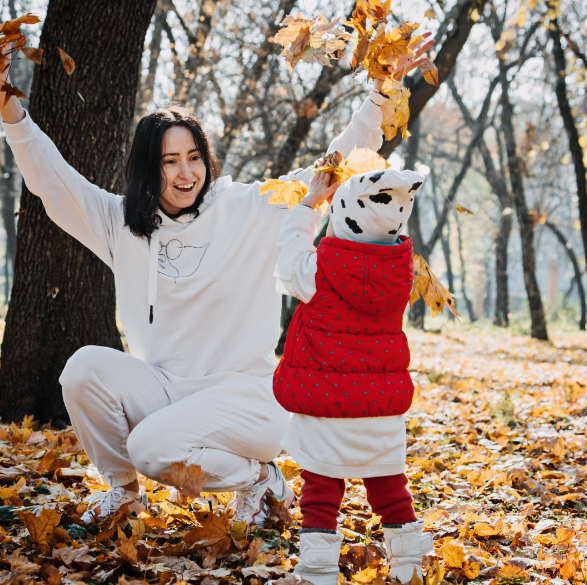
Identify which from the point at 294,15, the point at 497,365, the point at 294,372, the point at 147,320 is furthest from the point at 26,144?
the point at 497,365

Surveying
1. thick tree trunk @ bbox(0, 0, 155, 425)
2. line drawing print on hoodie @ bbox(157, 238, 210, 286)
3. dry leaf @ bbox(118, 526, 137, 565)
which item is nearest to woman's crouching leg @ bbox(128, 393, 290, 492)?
dry leaf @ bbox(118, 526, 137, 565)

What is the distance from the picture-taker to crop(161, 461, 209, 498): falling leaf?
2.21 metres

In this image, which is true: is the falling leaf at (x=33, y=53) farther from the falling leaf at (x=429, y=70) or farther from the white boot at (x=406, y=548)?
the white boot at (x=406, y=548)

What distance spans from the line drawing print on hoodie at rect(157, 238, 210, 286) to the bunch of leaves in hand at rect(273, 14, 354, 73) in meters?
0.88

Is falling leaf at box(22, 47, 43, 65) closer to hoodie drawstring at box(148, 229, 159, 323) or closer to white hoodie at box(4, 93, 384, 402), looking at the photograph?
white hoodie at box(4, 93, 384, 402)

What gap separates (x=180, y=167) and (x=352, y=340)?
1.18m

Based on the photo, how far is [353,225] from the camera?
6.38 ft

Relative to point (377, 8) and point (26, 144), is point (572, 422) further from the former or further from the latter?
point (26, 144)

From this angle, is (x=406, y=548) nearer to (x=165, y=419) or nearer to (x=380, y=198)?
(x=165, y=419)

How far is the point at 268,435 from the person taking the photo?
2.43 meters

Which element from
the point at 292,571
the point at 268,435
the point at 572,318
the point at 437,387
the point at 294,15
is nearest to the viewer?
the point at 292,571

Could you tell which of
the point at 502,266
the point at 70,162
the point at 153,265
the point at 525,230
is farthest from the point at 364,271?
the point at 502,266

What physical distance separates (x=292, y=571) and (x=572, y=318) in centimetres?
2592

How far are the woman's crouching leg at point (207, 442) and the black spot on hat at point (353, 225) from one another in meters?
0.90
